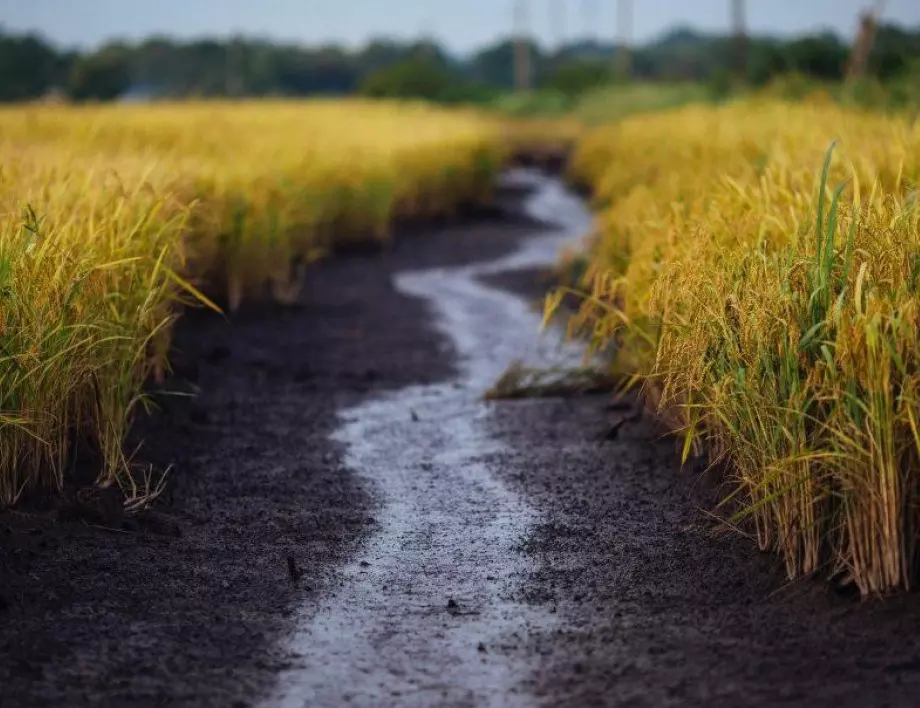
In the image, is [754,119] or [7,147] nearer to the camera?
[7,147]

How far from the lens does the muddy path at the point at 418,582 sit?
2740 mm

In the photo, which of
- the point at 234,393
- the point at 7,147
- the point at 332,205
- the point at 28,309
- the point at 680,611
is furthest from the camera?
the point at 332,205

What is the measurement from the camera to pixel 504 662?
2.89m

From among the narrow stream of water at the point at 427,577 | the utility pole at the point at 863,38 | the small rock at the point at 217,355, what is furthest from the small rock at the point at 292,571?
the utility pole at the point at 863,38

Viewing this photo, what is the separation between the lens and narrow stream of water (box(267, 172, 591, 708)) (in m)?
2.80

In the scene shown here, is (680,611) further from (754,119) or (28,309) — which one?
(754,119)

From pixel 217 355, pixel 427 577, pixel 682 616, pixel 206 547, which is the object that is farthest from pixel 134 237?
pixel 682 616

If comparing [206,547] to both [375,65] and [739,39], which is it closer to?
[739,39]

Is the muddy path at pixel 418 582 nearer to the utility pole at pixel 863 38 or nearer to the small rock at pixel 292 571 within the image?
the small rock at pixel 292 571

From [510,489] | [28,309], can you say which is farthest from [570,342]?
[28,309]

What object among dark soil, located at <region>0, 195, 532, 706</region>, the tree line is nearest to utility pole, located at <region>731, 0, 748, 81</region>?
the tree line

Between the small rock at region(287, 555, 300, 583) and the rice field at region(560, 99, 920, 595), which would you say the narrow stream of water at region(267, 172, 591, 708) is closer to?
the small rock at region(287, 555, 300, 583)

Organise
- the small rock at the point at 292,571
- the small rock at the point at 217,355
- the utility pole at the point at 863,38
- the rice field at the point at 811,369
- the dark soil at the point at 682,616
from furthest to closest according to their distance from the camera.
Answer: the utility pole at the point at 863,38
the small rock at the point at 217,355
the small rock at the point at 292,571
the rice field at the point at 811,369
the dark soil at the point at 682,616

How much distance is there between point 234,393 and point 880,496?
3.44 metres
